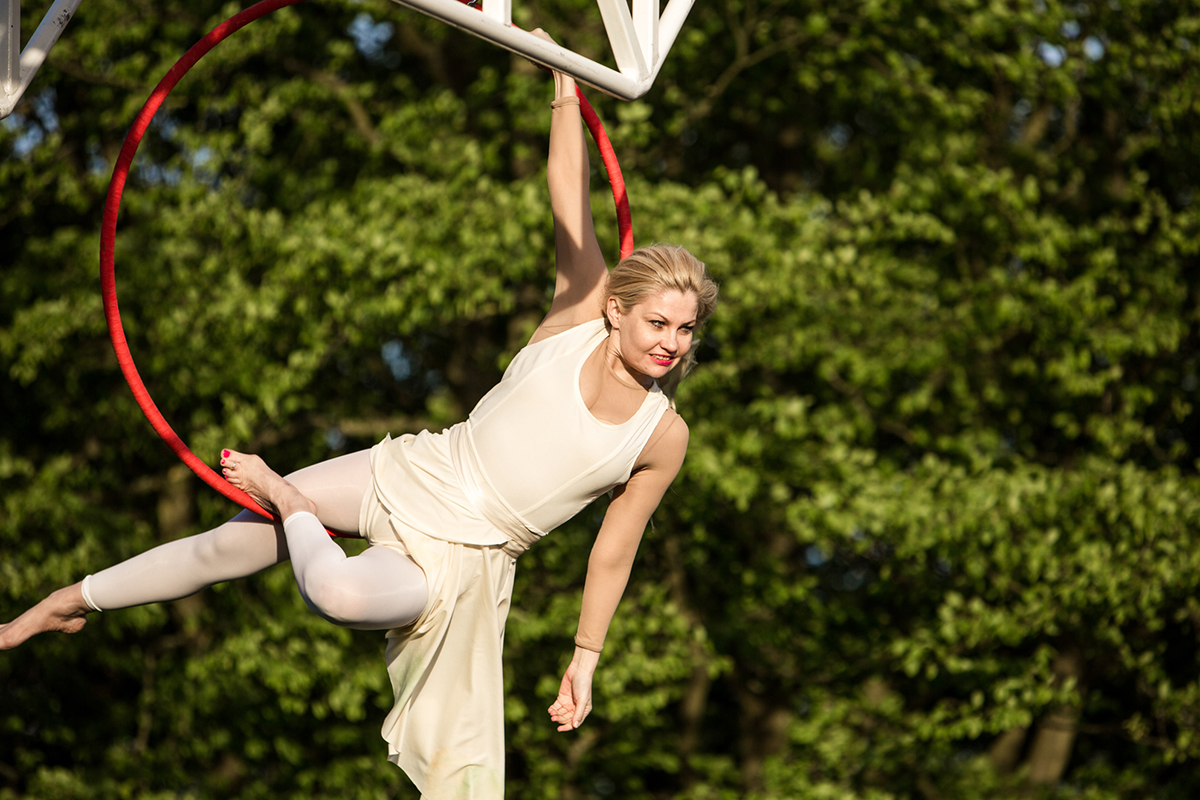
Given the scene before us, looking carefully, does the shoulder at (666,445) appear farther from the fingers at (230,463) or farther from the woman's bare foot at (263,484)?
the fingers at (230,463)

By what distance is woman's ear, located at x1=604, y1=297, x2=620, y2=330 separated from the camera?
3.04m

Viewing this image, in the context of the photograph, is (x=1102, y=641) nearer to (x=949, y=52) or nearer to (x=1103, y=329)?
(x=1103, y=329)

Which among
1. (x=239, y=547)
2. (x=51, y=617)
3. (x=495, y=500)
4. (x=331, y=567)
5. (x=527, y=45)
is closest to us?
(x=527, y=45)

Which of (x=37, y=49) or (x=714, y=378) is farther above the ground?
(x=37, y=49)

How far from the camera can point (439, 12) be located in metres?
2.50

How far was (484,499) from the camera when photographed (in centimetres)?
304

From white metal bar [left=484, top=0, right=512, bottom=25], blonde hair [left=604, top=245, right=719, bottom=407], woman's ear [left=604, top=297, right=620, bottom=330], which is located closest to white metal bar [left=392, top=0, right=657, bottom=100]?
white metal bar [left=484, top=0, right=512, bottom=25]

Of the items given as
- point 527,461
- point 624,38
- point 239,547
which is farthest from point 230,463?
point 624,38

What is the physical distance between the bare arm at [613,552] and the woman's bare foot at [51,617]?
4.07ft

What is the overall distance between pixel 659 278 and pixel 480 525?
704mm

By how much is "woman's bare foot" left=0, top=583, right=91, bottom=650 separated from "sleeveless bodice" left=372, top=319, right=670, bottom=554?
866mm

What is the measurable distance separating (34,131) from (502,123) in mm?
3204

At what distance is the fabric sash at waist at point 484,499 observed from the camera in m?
3.04

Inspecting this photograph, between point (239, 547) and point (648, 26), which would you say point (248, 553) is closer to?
point (239, 547)
